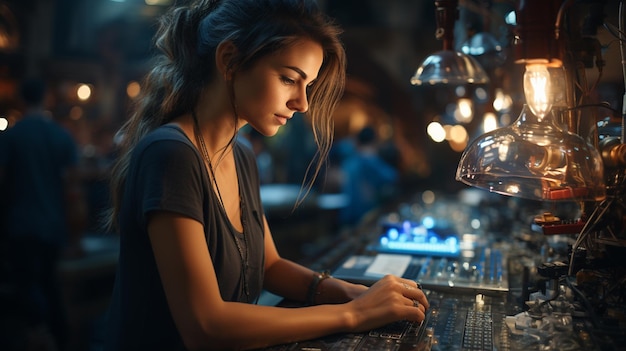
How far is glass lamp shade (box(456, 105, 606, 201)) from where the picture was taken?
1.28m

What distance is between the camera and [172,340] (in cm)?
139

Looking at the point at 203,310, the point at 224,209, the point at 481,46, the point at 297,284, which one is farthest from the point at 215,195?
the point at 481,46

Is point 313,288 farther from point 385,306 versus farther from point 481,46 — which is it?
point 481,46

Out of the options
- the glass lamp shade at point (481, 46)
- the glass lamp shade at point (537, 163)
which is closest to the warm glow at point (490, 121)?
the glass lamp shade at point (481, 46)

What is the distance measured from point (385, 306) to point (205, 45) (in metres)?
0.89

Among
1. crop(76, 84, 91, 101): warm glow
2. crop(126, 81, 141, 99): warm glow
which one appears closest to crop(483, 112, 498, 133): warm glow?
crop(126, 81, 141, 99): warm glow

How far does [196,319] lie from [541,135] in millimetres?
959

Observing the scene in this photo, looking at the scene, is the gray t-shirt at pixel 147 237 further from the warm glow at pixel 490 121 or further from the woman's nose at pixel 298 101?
the warm glow at pixel 490 121

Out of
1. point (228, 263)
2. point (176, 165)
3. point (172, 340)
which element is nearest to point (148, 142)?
point (176, 165)

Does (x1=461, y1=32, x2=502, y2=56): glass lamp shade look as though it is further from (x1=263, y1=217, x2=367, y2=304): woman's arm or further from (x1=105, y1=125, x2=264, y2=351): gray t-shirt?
(x1=105, y1=125, x2=264, y2=351): gray t-shirt

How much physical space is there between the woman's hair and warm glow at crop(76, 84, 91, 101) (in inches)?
396

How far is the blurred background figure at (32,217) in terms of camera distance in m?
4.12

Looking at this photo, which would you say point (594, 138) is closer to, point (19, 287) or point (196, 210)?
point (196, 210)

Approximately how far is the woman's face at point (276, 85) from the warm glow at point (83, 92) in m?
10.4
